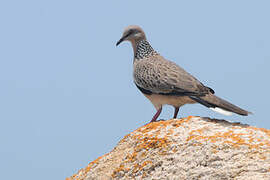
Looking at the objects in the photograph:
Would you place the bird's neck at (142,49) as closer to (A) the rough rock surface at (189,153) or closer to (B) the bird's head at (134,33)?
(B) the bird's head at (134,33)

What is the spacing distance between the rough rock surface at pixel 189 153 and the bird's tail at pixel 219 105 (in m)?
1.01

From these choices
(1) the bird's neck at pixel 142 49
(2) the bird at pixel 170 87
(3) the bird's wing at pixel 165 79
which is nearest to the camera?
(2) the bird at pixel 170 87

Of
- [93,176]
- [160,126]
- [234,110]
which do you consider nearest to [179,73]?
[234,110]

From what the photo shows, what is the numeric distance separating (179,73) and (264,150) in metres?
3.67

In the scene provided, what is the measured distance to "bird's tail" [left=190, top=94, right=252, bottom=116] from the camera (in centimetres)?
745

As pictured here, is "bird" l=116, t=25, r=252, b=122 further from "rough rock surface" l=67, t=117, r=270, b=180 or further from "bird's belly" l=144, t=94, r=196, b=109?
"rough rock surface" l=67, t=117, r=270, b=180

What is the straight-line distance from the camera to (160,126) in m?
6.40

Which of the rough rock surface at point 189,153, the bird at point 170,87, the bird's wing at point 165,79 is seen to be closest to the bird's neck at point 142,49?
the bird at point 170,87

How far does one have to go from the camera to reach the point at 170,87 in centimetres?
846

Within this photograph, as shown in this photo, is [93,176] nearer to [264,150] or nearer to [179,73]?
[264,150]

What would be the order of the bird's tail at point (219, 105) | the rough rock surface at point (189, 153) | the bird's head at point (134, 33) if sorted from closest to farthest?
the rough rock surface at point (189, 153) → the bird's tail at point (219, 105) → the bird's head at point (134, 33)

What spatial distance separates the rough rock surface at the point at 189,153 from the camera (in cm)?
525

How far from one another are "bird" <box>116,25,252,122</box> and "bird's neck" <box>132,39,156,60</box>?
3cm

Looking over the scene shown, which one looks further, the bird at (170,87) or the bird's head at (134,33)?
the bird's head at (134,33)
